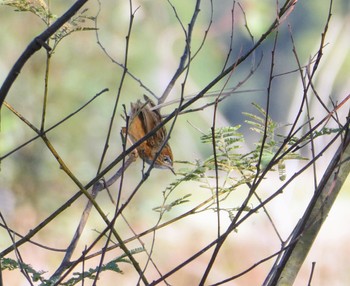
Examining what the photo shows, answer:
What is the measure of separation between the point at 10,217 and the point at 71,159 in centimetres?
87

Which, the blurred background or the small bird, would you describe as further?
the blurred background

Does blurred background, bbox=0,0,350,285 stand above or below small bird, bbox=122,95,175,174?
above

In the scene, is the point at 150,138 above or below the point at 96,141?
below

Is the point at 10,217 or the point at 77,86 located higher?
the point at 77,86

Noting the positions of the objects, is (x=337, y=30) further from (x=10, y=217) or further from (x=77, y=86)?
(x=10, y=217)

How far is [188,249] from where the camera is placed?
287 inches

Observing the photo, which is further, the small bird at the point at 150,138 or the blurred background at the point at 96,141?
the blurred background at the point at 96,141

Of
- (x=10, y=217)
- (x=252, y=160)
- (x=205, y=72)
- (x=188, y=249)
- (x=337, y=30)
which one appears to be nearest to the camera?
(x=252, y=160)

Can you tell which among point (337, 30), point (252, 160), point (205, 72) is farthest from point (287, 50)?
point (252, 160)

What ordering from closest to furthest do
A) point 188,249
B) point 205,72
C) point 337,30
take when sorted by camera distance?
point 188,249, point 337,30, point 205,72

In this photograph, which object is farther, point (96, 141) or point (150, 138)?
point (96, 141)

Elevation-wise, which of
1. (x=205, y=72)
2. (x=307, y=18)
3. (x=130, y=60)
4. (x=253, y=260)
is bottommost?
(x=253, y=260)

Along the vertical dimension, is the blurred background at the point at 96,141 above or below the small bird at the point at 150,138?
above

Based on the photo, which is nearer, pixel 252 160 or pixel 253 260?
pixel 252 160
